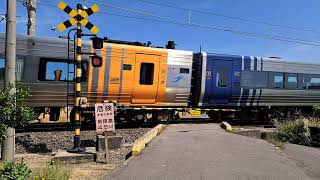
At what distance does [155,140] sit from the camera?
13.4m

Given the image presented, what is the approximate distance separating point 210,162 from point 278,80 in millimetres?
13874

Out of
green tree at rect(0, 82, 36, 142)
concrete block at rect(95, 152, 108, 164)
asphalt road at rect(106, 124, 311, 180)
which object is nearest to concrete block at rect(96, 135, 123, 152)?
concrete block at rect(95, 152, 108, 164)

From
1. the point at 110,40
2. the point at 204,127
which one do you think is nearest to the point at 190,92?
the point at 204,127

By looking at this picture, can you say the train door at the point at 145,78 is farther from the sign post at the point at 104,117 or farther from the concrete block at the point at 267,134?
the sign post at the point at 104,117

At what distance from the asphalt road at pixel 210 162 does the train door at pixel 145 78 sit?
477cm

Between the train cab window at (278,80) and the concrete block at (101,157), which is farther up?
the train cab window at (278,80)

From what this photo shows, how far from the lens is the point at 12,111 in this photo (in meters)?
6.95

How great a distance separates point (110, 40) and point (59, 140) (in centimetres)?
541

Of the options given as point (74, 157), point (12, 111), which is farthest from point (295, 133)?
point (12, 111)

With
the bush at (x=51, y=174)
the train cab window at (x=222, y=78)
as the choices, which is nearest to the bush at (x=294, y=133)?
the train cab window at (x=222, y=78)

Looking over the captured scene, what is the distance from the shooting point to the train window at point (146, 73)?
18.7 metres

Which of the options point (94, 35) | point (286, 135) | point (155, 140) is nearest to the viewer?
point (94, 35)

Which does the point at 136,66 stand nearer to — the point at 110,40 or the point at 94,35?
the point at 110,40

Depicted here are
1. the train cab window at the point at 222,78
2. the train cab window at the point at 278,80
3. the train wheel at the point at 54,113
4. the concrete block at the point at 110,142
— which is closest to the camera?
the concrete block at the point at 110,142
